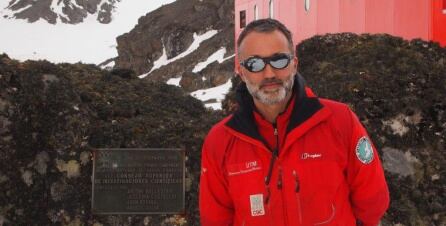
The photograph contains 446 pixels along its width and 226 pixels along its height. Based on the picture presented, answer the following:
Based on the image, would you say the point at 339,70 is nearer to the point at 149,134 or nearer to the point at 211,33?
the point at 149,134

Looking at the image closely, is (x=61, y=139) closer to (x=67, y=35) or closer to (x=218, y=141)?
(x=218, y=141)

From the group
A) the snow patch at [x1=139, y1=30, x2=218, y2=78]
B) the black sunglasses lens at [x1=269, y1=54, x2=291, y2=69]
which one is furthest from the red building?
the snow patch at [x1=139, y1=30, x2=218, y2=78]

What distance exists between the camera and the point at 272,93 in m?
2.71

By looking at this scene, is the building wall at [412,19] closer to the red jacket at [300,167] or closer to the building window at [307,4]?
the building window at [307,4]

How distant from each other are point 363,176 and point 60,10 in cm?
17068

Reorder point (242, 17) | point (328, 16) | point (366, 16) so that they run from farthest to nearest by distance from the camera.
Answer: point (242, 17), point (328, 16), point (366, 16)

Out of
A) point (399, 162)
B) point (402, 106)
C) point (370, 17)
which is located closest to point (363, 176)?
point (399, 162)

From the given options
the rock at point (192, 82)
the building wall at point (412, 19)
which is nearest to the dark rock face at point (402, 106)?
the building wall at point (412, 19)

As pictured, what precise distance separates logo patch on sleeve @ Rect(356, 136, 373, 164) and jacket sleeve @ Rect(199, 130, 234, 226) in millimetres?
778

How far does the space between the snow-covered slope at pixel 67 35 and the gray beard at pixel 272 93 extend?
10434 cm

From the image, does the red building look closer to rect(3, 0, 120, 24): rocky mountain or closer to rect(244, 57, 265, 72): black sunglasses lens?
rect(244, 57, 265, 72): black sunglasses lens

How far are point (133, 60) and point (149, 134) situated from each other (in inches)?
2378

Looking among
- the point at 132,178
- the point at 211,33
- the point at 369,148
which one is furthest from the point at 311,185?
the point at 211,33

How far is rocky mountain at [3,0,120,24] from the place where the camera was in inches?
6083
